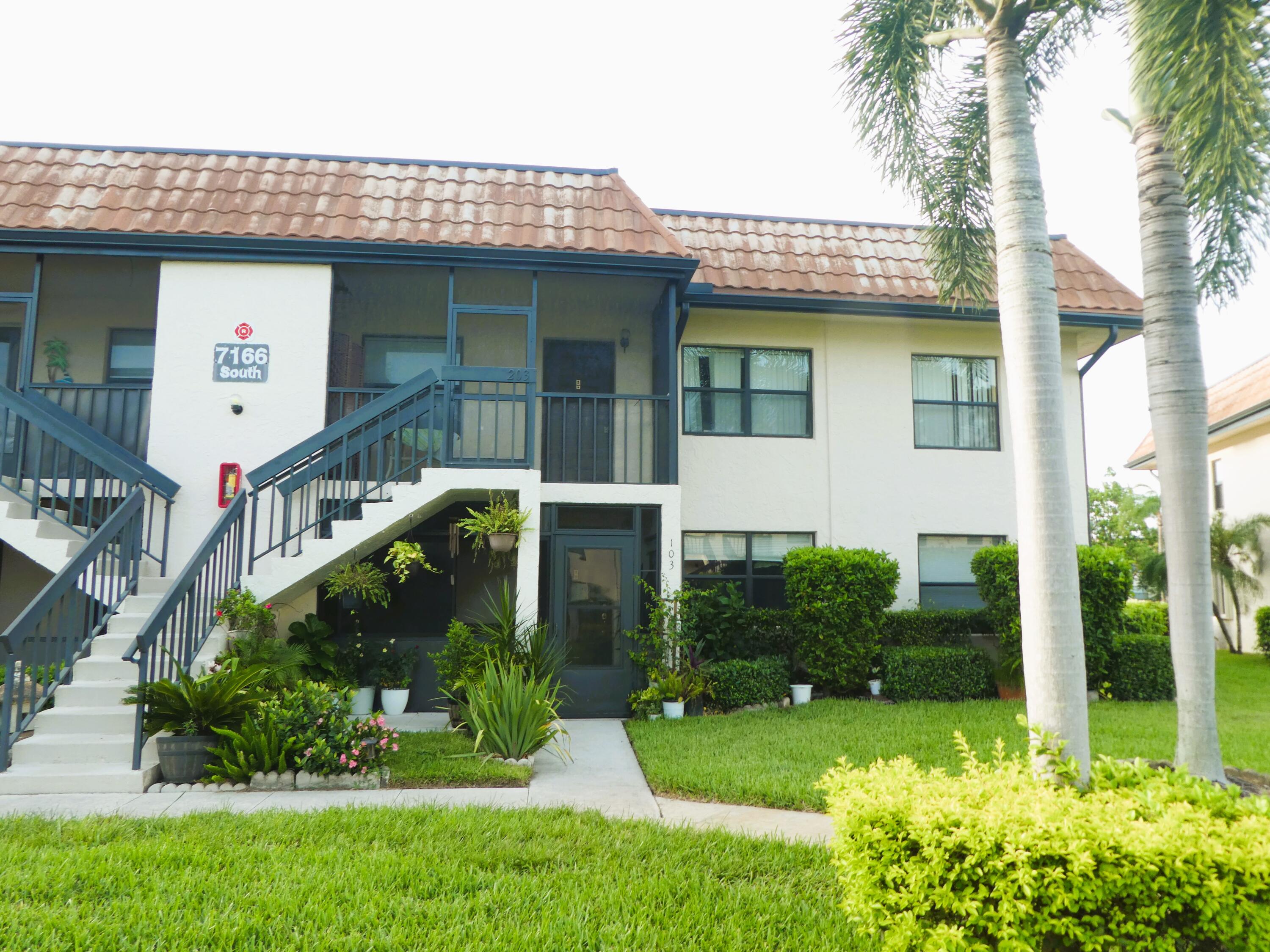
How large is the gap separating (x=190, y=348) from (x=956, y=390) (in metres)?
10.1

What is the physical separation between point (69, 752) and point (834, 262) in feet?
34.8

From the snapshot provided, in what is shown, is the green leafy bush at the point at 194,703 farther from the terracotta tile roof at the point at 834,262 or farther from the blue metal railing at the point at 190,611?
the terracotta tile roof at the point at 834,262

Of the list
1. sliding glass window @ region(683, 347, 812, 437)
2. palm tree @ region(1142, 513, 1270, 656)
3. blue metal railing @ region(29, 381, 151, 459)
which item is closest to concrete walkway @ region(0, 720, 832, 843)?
blue metal railing @ region(29, 381, 151, 459)

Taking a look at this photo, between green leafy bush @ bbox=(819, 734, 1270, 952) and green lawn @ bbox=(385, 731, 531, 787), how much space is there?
3696mm

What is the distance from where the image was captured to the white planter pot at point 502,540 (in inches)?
341

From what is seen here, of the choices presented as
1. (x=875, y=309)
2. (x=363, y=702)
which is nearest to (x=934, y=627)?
(x=875, y=309)

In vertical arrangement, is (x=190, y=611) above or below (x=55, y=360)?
below

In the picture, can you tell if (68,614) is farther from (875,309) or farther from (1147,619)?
(1147,619)

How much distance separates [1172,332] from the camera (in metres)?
5.76

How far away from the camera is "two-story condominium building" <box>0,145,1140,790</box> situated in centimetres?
844

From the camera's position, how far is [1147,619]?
1370cm

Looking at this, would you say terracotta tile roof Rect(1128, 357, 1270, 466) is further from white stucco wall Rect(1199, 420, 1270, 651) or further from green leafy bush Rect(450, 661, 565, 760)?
green leafy bush Rect(450, 661, 565, 760)

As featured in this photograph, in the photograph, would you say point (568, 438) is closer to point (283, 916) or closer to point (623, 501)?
point (623, 501)

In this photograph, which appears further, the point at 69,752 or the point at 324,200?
the point at 324,200
